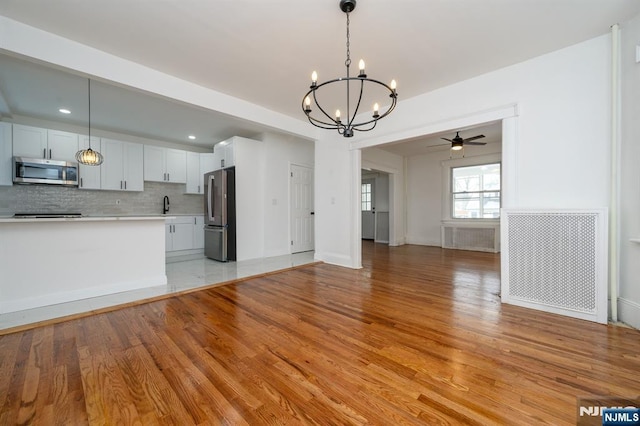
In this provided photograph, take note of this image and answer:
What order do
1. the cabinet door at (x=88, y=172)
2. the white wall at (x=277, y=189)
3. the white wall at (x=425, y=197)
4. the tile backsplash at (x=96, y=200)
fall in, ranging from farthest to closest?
the white wall at (x=425, y=197), the white wall at (x=277, y=189), the cabinet door at (x=88, y=172), the tile backsplash at (x=96, y=200)

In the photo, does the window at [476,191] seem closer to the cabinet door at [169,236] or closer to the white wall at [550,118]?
the white wall at [550,118]

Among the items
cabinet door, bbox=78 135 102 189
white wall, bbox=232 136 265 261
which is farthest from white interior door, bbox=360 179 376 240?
cabinet door, bbox=78 135 102 189

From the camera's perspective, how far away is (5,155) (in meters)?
4.22

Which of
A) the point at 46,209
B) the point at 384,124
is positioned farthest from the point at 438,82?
the point at 46,209

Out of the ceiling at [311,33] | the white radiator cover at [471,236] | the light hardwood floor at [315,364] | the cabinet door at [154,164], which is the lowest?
the light hardwood floor at [315,364]

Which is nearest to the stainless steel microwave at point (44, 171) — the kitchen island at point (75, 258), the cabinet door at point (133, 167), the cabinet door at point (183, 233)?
the cabinet door at point (133, 167)

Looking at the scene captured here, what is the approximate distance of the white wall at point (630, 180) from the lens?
219 centimetres

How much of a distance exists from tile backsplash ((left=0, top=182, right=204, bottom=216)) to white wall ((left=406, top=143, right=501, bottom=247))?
605 cm

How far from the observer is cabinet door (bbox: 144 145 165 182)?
5602 mm

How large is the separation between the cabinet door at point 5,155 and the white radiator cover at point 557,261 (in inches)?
294

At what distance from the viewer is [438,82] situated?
3.31m

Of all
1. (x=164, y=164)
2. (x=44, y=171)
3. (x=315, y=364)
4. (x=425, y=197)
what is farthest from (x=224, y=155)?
(x=425, y=197)

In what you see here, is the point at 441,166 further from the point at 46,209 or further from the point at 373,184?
the point at 46,209

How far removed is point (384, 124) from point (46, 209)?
6316 millimetres
